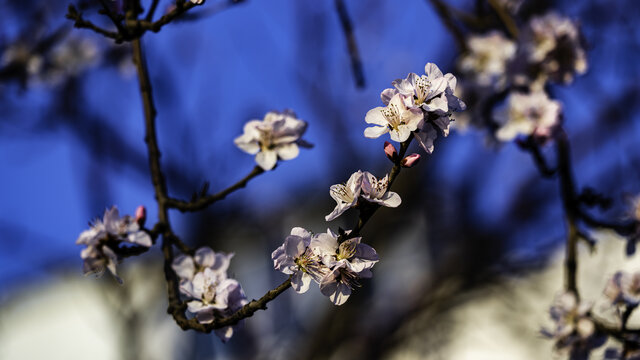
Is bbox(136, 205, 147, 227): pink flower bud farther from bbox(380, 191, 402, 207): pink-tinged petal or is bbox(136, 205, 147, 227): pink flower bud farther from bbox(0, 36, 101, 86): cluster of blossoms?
bbox(0, 36, 101, 86): cluster of blossoms

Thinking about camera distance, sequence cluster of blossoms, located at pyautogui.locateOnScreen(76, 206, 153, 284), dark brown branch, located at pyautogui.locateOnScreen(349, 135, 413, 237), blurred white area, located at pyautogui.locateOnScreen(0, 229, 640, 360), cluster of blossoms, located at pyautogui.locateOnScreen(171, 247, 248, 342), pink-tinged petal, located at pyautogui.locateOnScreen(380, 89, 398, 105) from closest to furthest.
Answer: dark brown branch, located at pyautogui.locateOnScreen(349, 135, 413, 237)
pink-tinged petal, located at pyautogui.locateOnScreen(380, 89, 398, 105)
cluster of blossoms, located at pyautogui.locateOnScreen(171, 247, 248, 342)
cluster of blossoms, located at pyautogui.locateOnScreen(76, 206, 153, 284)
blurred white area, located at pyautogui.locateOnScreen(0, 229, 640, 360)

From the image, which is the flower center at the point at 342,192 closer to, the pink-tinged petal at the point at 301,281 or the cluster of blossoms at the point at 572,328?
the pink-tinged petal at the point at 301,281

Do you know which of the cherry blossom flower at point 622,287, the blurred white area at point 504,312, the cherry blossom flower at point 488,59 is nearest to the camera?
the cherry blossom flower at point 622,287

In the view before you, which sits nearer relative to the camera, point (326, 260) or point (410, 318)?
point (326, 260)

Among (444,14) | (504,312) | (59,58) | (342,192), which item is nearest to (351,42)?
(444,14)

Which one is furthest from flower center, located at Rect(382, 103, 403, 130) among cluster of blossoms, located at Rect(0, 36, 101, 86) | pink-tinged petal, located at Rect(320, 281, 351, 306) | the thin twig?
cluster of blossoms, located at Rect(0, 36, 101, 86)

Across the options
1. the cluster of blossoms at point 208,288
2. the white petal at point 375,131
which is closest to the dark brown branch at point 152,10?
the cluster of blossoms at point 208,288

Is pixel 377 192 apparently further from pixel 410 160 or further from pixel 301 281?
pixel 301 281
